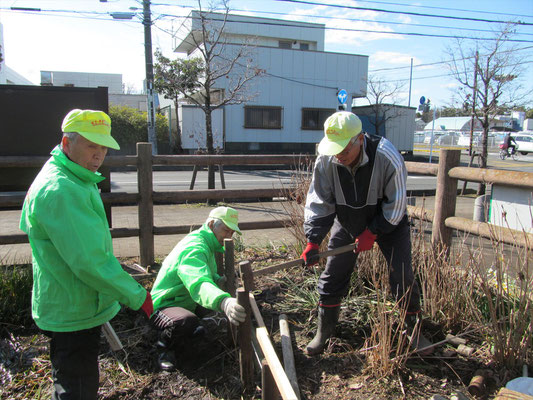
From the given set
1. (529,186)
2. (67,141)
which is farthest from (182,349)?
(529,186)

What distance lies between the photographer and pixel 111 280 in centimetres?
188

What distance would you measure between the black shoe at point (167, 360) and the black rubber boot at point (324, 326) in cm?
94

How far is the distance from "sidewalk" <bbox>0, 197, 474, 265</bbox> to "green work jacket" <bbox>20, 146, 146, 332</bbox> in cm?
243

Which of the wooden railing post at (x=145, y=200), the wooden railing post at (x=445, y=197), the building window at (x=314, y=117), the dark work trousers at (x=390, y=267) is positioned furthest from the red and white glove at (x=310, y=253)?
the building window at (x=314, y=117)

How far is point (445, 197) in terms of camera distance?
384 centimetres

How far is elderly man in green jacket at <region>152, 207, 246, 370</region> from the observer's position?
262 centimetres

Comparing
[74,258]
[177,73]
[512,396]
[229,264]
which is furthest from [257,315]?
[177,73]

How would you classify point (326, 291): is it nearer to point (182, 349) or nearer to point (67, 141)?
point (182, 349)

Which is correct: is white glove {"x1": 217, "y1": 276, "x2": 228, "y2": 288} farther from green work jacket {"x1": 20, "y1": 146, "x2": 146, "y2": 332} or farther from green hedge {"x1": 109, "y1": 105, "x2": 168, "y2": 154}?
green hedge {"x1": 109, "y1": 105, "x2": 168, "y2": 154}

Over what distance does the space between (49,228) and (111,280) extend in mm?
340

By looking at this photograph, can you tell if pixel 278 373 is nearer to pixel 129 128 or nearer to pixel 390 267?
pixel 390 267

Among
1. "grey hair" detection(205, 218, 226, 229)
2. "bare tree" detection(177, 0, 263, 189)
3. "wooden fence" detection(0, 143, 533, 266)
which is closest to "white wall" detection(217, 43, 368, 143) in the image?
"bare tree" detection(177, 0, 263, 189)

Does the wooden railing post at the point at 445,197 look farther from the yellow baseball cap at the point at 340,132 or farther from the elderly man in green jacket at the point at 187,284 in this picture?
the elderly man in green jacket at the point at 187,284

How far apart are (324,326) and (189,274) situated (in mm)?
1080
